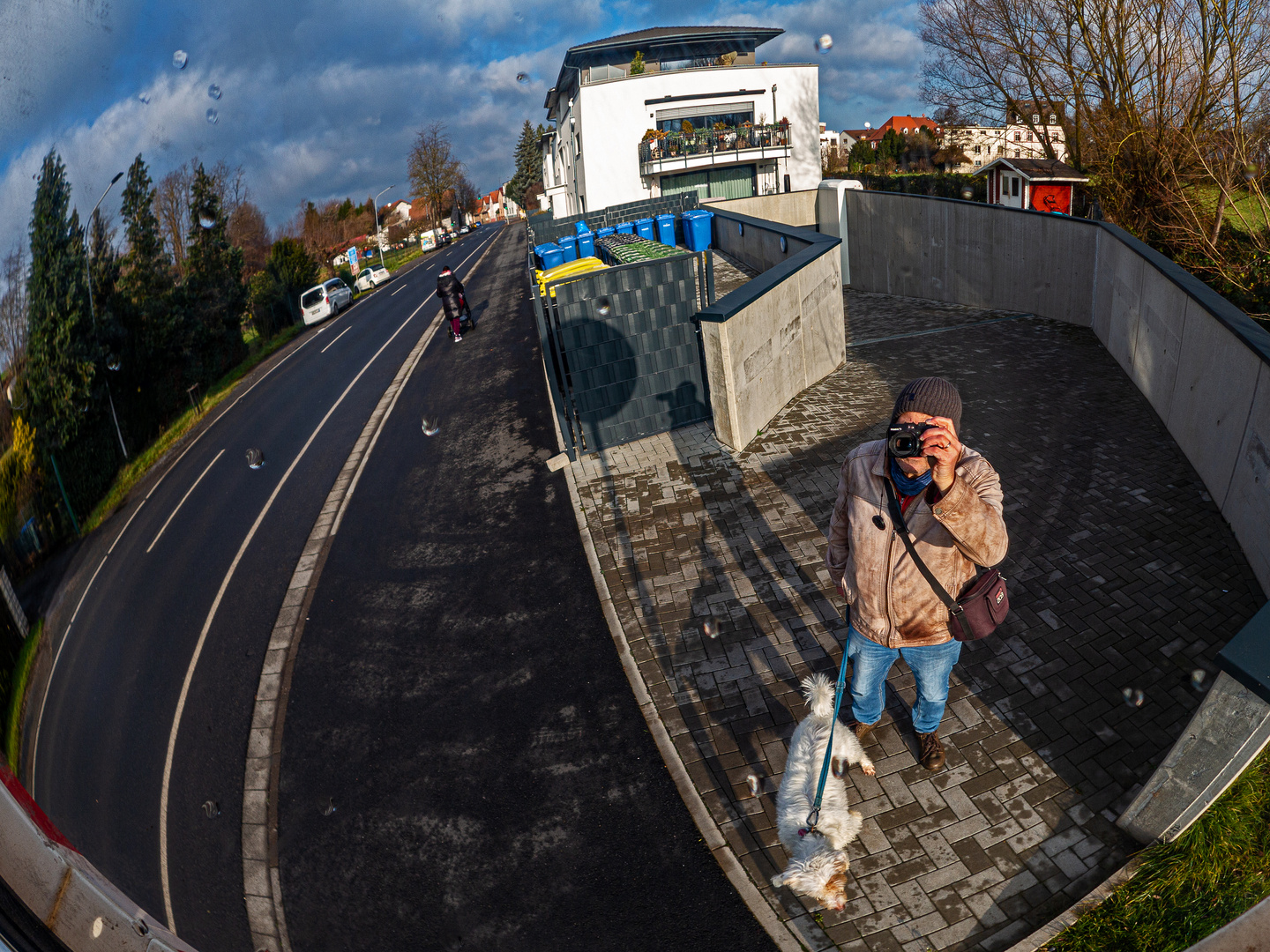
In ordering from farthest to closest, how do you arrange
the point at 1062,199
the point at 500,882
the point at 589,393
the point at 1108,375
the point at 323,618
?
the point at 1062,199 < the point at 1108,375 < the point at 589,393 < the point at 323,618 < the point at 500,882

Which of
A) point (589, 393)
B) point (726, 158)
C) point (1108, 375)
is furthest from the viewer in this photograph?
point (726, 158)

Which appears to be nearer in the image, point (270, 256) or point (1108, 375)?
point (270, 256)

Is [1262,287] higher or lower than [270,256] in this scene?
lower

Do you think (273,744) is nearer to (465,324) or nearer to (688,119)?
(465,324)

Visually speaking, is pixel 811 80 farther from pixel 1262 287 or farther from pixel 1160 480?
pixel 1160 480

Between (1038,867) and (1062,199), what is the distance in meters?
21.6

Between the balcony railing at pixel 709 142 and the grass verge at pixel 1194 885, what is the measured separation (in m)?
38.9

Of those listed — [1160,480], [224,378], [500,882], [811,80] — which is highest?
[811,80]

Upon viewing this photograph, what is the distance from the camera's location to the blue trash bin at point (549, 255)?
2358 centimetres

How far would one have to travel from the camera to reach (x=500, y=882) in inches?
158

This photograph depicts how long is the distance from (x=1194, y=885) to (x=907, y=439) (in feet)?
8.29

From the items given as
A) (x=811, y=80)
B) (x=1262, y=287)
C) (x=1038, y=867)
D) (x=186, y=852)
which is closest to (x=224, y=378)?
(x=186, y=852)

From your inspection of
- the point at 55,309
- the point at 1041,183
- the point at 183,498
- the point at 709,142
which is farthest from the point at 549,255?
the point at 55,309

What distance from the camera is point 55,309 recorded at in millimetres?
1410
